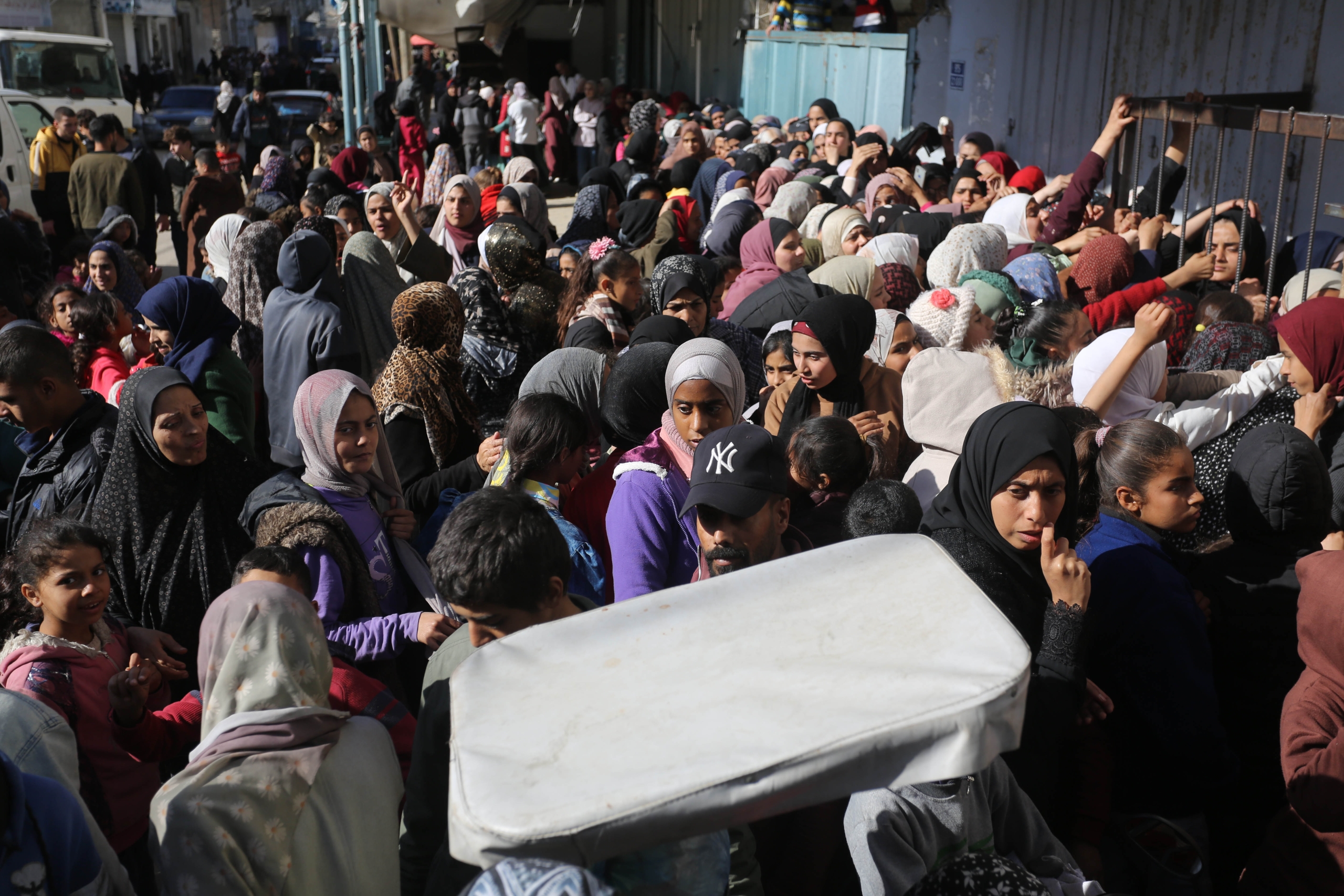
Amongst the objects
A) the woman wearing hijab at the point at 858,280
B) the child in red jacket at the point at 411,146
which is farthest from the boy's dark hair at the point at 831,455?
the child in red jacket at the point at 411,146

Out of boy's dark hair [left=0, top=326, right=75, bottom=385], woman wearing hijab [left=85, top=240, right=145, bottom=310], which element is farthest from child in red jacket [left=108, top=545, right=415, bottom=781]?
woman wearing hijab [left=85, top=240, right=145, bottom=310]

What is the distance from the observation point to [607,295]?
16.3 feet

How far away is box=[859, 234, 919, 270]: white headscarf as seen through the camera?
5.29 meters

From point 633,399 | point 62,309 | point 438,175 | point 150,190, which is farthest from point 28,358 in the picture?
point 150,190

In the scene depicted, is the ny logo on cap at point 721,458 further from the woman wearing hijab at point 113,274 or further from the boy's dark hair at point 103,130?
the boy's dark hair at point 103,130

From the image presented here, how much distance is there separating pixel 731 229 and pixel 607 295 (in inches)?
65.9

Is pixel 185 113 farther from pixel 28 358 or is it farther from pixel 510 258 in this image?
pixel 28 358

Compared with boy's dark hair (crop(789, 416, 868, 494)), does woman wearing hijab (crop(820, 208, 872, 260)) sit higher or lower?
higher

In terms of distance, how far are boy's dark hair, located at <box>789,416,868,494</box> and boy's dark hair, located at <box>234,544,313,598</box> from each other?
52.6 inches

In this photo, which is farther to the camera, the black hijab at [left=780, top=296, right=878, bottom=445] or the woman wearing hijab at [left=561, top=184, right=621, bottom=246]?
the woman wearing hijab at [left=561, top=184, right=621, bottom=246]

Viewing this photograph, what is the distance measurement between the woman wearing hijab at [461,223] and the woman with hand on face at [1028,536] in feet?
15.3

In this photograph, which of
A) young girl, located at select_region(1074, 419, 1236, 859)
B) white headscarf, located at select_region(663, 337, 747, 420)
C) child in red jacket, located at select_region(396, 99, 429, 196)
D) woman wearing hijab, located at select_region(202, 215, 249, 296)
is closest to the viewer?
young girl, located at select_region(1074, 419, 1236, 859)

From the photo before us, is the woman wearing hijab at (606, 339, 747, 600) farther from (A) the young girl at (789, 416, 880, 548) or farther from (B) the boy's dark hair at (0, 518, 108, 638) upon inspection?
(B) the boy's dark hair at (0, 518, 108, 638)

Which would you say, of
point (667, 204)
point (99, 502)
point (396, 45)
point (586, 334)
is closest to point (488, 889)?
point (99, 502)
